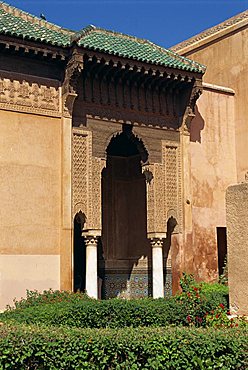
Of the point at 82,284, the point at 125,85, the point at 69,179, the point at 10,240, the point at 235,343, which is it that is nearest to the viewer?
the point at 235,343

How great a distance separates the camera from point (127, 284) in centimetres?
1678

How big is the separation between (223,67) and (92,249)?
6854 mm

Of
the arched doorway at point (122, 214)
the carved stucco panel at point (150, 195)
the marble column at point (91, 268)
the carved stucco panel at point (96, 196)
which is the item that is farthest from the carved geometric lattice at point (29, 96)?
the arched doorway at point (122, 214)

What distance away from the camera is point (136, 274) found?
16.6 metres

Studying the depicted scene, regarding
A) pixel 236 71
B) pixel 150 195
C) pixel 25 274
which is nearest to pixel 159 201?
pixel 150 195

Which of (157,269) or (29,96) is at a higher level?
(29,96)

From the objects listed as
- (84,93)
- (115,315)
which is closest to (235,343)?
(115,315)

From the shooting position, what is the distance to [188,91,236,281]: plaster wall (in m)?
15.0

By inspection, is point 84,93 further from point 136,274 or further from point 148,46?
point 136,274

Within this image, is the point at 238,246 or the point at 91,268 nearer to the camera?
the point at 238,246

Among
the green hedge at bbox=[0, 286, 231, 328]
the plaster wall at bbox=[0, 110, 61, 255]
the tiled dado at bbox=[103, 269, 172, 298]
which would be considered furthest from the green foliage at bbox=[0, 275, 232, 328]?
the tiled dado at bbox=[103, 269, 172, 298]

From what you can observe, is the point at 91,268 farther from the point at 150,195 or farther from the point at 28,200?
the point at 150,195

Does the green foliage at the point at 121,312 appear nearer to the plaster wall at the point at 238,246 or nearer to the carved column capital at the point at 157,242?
the plaster wall at the point at 238,246

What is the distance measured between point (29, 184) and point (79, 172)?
49.5 inches
